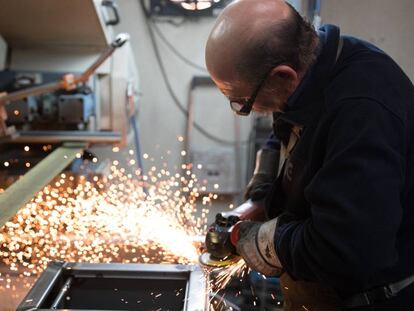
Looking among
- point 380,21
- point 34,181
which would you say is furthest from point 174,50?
point 34,181

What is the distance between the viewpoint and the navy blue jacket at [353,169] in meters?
1.01

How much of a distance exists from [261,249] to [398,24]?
5.01ft

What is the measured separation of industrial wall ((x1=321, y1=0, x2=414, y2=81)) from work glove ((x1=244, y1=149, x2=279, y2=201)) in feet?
2.99

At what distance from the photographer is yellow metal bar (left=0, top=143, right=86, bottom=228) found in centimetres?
155

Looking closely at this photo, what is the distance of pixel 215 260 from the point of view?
141 cm

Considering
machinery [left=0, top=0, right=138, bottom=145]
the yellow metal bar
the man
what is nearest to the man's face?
the man

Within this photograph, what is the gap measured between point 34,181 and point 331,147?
4.04 feet

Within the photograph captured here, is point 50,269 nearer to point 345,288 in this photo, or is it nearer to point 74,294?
point 74,294

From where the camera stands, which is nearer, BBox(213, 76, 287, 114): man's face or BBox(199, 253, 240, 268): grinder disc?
BBox(213, 76, 287, 114): man's face

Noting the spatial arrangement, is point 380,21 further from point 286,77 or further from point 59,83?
point 59,83

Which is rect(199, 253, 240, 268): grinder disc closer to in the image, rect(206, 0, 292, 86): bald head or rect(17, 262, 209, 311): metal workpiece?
rect(17, 262, 209, 311): metal workpiece

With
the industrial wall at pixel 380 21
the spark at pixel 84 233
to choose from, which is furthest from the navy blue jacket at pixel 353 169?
the industrial wall at pixel 380 21

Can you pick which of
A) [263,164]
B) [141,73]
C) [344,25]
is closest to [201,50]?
[141,73]

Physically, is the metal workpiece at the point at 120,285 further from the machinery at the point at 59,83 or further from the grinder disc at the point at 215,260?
the machinery at the point at 59,83
